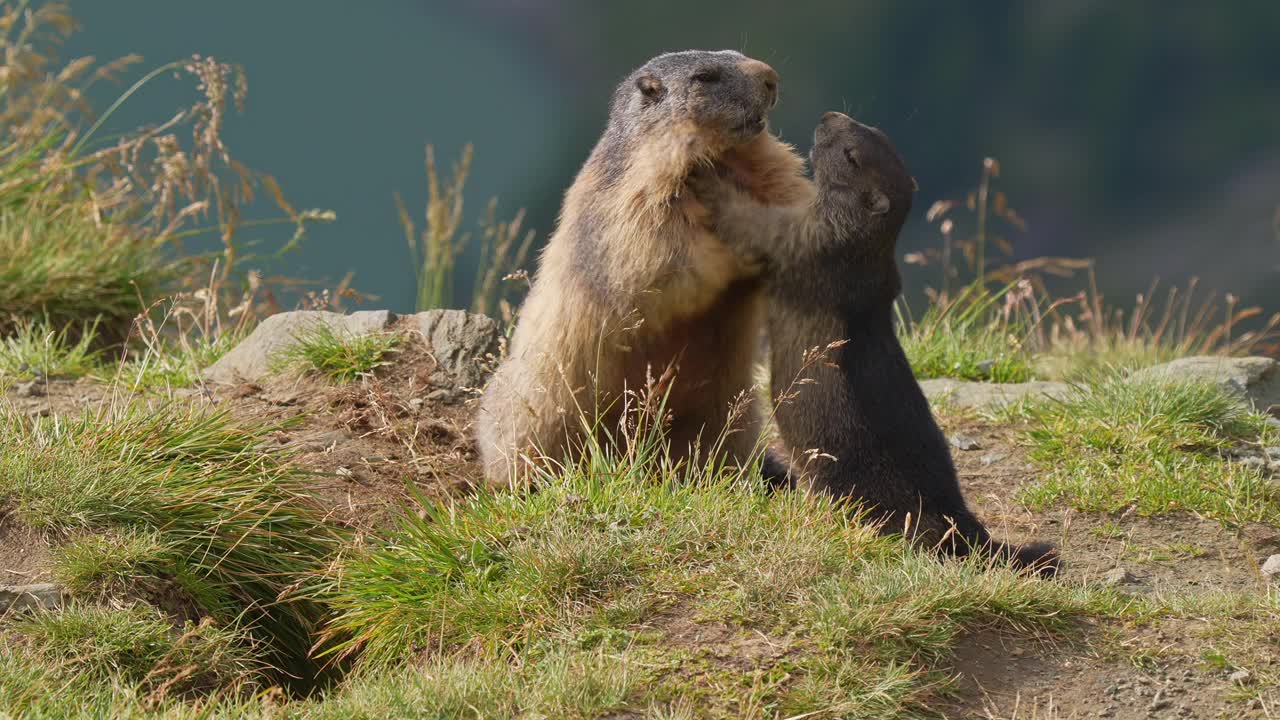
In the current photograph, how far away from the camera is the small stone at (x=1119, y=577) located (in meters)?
5.24

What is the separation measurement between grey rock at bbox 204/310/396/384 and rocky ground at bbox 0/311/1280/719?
0.01 metres

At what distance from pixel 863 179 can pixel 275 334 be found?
12.7 feet

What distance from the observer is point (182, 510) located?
4961 millimetres

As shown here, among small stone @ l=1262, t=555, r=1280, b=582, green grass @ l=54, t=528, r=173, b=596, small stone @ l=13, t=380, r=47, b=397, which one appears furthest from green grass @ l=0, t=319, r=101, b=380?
small stone @ l=1262, t=555, r=1280, b=582

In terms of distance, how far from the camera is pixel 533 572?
168 inches

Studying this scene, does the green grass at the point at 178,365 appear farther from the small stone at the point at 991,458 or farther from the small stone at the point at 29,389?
the small stone at the point at 991,458

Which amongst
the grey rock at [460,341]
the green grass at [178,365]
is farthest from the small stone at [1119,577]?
the green grass at [178,365]

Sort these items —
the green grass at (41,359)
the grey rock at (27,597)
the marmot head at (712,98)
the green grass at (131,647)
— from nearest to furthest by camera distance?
the green grass at (131,647) → the grey rock at (27,597) → the marmot head at (712,98) → the green grass at (41,359)

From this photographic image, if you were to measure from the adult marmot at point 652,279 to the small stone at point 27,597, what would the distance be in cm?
170

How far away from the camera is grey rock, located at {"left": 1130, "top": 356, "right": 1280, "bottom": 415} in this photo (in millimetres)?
7340

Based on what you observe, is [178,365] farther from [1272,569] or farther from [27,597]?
[1272,569]

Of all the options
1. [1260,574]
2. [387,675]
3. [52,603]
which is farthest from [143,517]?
[1260,574]

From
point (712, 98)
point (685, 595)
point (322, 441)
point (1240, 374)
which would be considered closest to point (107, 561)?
point (322, 441)

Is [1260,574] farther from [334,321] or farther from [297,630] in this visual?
[334,321]
